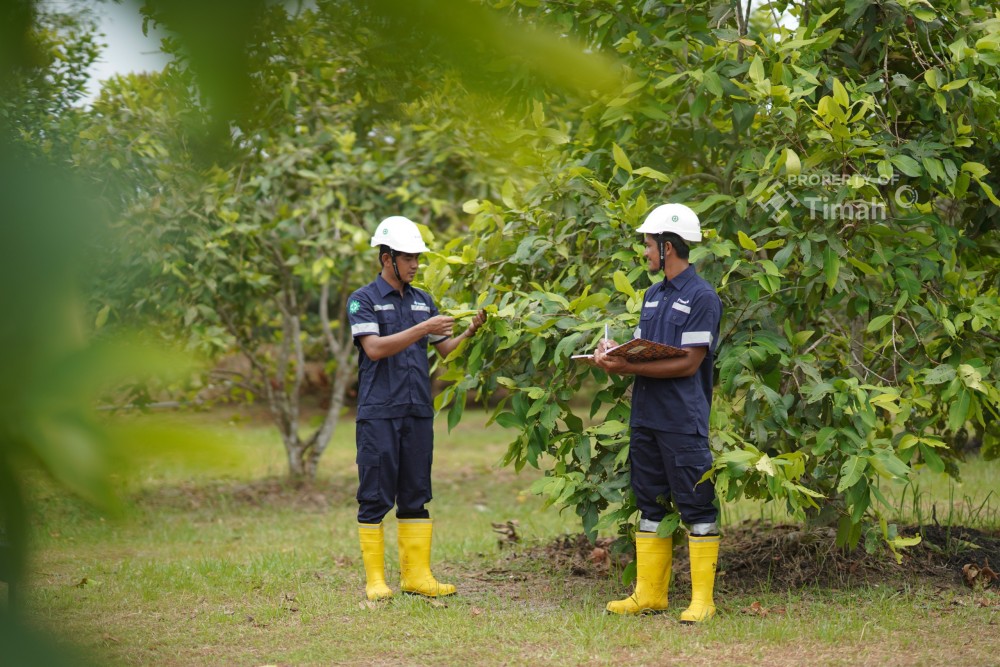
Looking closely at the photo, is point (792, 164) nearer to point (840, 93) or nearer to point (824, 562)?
point (840, 93)

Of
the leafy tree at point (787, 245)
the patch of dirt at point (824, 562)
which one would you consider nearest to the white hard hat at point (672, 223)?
the leafy tree at point (787, 245)

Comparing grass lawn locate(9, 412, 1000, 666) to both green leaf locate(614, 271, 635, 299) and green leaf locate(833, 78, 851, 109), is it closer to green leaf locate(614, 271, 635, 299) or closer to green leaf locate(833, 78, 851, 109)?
green leaf locate(614, 271, 635, 299)

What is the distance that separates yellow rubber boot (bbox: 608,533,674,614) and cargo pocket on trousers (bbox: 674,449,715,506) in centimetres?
29

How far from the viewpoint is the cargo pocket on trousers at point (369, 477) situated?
5086 millimetres

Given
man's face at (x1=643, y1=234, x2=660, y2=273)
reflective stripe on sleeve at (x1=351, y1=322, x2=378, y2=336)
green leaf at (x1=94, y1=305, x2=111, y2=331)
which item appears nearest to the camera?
green leaf at (x1=94, y1=305, x2=111, y2=331)

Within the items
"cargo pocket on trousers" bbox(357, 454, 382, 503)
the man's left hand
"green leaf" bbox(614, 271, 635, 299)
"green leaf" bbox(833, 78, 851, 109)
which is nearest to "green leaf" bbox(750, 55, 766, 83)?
"green leaf" bbox(833, 78, 851, 109)

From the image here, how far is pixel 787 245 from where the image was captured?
465 cm

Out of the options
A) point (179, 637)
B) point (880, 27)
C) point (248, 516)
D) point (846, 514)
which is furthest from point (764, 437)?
point (248, 516)

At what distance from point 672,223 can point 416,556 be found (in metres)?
2.11

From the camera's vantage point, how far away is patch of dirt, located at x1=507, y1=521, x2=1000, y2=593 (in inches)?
206

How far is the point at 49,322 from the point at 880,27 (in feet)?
16.0

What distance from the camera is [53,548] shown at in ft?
2.92

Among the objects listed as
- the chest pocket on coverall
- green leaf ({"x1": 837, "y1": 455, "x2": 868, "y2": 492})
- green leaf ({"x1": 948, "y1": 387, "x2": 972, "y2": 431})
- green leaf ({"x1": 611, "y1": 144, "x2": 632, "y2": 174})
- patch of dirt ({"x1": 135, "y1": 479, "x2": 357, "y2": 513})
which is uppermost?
green leaf ({"x1": 611, "y1": 144, "x2": 632, "y2": 174})

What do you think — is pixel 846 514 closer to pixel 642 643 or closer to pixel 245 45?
pixel 642 643
